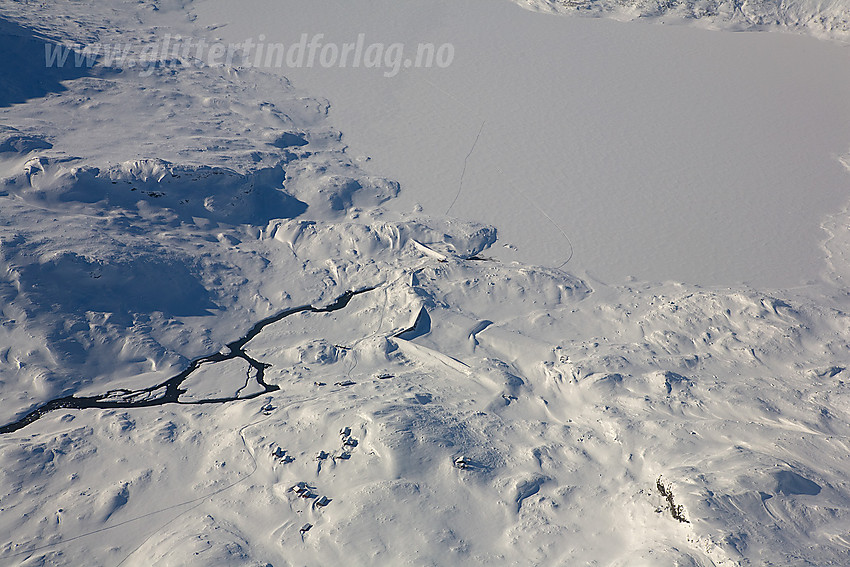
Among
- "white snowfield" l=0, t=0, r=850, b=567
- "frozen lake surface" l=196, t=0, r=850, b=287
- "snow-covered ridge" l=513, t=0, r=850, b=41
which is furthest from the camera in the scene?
"snow-covered ridge" l=513, t=0, r=850, b=41

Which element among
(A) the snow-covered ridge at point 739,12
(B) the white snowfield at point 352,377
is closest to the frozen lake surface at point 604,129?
(B) the white snowfield at point 352,377

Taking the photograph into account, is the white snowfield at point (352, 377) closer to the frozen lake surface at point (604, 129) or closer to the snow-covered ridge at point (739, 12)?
the frozen lake surface at point (604, 129)

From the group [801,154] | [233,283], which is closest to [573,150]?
[801,154]

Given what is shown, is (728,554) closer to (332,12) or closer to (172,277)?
(172,277)

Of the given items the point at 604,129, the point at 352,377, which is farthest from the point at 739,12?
the point at 352,377

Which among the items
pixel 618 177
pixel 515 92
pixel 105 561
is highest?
pixel 515 92

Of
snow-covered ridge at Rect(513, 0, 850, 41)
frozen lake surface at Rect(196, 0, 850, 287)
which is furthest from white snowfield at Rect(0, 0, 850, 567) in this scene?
snow-covered ridge at Rect(513, 0, 850, 41)

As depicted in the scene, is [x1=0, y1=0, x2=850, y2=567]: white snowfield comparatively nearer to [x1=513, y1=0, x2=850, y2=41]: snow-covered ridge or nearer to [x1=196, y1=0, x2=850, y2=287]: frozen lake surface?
[x1=196, y1=0, x2=850, y2=287]: frozen lake surface
